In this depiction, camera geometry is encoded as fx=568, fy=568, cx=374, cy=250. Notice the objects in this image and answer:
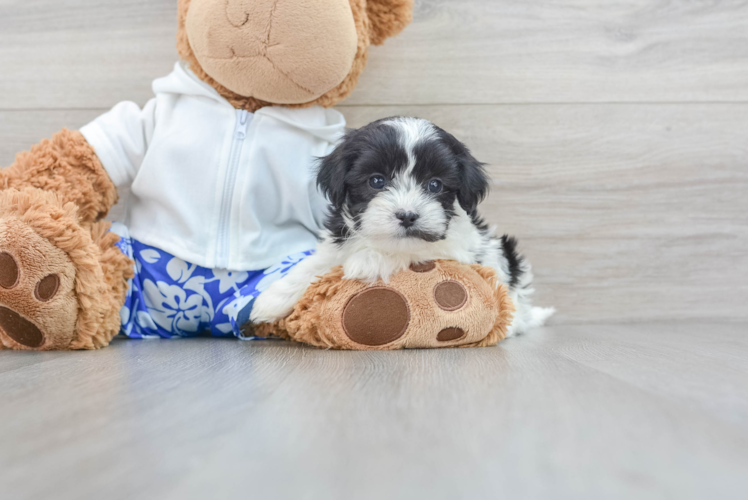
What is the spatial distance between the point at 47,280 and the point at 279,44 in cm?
74

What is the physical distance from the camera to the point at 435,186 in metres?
1.26

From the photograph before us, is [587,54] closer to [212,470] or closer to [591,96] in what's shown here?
[591,96]

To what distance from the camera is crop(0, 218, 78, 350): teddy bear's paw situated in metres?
1.18

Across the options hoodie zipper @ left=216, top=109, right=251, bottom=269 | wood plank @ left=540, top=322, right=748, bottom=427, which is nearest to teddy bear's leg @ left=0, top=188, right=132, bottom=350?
hoodie zipper @ left=216, top=109, right=251, bottom=269

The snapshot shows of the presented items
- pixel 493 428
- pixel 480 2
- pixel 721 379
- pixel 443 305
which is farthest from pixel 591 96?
pixel 493 428

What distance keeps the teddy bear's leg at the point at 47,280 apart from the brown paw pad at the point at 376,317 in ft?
1.92

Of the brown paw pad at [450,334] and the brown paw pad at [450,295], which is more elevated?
the brown paw pad at [450,295]

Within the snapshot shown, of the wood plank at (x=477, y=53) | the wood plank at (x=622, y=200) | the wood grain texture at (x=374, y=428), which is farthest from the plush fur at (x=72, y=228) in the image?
the wood plank at (x=622, y=200)

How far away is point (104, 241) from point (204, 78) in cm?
50

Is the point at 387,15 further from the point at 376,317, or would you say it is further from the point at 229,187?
the point at 376,317

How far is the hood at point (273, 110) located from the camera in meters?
1.54

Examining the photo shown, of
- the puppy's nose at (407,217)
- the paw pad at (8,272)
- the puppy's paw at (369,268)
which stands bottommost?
the paw pad at (8,272)

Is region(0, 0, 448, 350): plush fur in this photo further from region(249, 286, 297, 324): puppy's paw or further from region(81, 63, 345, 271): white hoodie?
region(249, 286, 297, 324): puppy's paw

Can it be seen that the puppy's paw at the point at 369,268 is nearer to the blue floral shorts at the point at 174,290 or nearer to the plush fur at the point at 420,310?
the plush fur at the point at 420,310
